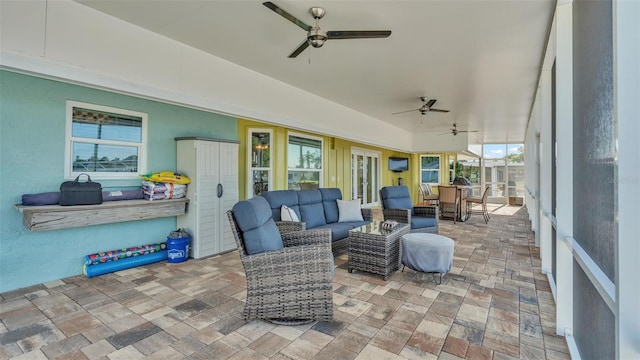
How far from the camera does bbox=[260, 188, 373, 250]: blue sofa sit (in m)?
4.33

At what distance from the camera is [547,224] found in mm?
3738

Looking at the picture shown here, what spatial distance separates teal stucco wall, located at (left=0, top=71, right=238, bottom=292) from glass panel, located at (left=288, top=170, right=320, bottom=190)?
3.44 m

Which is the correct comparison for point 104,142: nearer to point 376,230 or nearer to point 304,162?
point 376,230

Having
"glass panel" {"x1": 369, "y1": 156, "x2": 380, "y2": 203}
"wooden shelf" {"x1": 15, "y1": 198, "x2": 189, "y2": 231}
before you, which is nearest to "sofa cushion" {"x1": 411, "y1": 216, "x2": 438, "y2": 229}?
"wooden shelf" {"x1": 15, "y1": 198, "x2": 189, "y2": 231}

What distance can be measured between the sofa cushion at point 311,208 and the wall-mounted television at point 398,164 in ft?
23.9

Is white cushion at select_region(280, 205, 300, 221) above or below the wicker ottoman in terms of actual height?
above

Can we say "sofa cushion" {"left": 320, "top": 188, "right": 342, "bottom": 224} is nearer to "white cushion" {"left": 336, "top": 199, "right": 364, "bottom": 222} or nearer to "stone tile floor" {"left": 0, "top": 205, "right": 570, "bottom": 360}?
"white cushion" {"left": 336, "top": 199, "right": 364, "bottom": 222}

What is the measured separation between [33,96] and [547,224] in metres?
6.32

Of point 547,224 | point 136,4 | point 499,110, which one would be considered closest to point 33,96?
point 136,4

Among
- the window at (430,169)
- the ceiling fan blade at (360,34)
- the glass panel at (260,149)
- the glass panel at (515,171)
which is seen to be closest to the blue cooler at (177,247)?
the glass panel at (260,149)

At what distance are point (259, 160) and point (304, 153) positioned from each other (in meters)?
1.49

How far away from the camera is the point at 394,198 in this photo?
552 cm

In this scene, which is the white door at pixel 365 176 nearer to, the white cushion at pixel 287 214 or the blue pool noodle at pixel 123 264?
the white cushion at pixel 287 214

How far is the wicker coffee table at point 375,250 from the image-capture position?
3.53m
